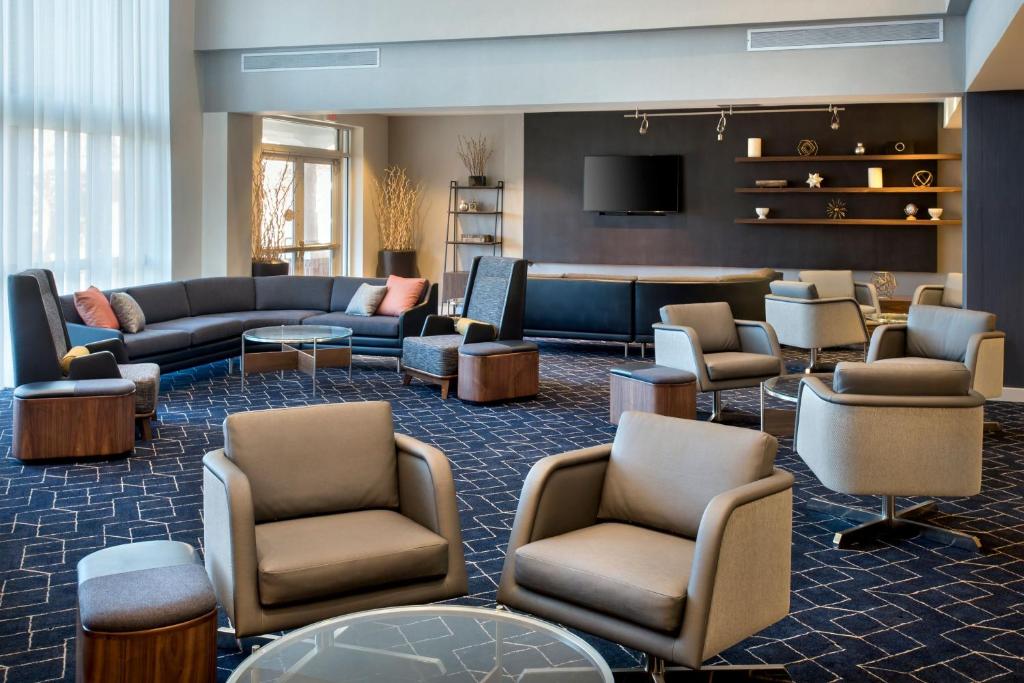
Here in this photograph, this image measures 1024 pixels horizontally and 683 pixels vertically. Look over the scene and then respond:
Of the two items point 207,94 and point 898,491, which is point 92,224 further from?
point 898,491

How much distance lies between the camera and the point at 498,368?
26.9 ft

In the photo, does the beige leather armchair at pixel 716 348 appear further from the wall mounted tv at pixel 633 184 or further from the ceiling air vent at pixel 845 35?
the wall mounted tv at pixel 633 184

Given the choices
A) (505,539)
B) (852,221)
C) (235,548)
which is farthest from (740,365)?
(852,221)

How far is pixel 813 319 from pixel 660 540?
6419 millimetres

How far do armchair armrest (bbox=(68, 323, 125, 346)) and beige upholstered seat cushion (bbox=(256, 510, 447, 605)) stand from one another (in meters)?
4.63

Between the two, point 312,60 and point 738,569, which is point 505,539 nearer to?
point 738,569

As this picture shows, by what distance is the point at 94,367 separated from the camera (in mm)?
6578

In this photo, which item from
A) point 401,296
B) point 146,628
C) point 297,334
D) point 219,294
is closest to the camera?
point 146,628

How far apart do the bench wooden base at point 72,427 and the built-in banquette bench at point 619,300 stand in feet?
17.9

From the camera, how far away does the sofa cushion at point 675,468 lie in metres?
3.44

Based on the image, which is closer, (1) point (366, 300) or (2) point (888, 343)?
(2) point (888, 343)

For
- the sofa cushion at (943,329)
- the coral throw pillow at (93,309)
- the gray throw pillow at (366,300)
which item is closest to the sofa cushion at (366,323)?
the gray throw pillow at (366,300)

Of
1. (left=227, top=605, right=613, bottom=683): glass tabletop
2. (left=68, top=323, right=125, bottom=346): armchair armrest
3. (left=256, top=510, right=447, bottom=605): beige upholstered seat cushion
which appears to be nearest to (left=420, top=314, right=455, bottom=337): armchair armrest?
(left=68, top=323, right=125, bottom=346): armchair armrest

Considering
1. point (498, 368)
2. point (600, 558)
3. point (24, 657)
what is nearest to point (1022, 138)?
point (498, 368)
